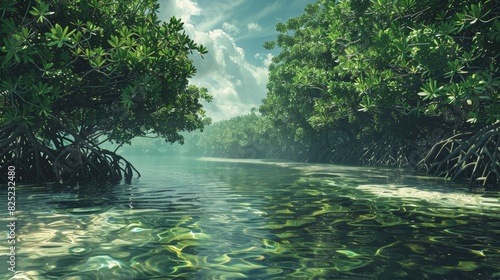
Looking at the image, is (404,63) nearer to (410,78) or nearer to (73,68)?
(410,78)

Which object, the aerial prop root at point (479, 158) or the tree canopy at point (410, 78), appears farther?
the aerial prop root at point (479, 158)

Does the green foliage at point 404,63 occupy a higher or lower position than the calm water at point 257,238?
higher

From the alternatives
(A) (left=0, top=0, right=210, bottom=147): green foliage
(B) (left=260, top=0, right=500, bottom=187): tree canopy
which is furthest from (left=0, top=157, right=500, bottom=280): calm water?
(B) (left=260, top=0, right=500, bottom=187): tree canopy

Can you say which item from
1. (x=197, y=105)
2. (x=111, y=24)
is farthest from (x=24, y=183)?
(x=197, y=105)

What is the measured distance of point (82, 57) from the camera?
40.6 ft

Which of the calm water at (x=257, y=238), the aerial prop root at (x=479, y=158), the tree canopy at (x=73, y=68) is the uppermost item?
the tree canopy at (x=73, y=68)

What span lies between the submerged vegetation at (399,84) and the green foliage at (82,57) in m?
6.60

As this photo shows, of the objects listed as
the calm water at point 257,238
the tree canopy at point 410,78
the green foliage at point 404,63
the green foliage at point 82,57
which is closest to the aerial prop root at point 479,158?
the tree canopy at point 410,78

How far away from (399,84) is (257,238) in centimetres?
1187

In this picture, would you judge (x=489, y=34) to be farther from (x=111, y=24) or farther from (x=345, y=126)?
(x=345, y=126)

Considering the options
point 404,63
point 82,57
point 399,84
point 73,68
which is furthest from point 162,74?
point 399,84

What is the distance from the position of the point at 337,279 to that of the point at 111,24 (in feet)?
37.1

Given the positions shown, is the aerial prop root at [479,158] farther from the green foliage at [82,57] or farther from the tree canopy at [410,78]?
the green foliage at [82,57]

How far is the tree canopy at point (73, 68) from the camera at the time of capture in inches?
411
